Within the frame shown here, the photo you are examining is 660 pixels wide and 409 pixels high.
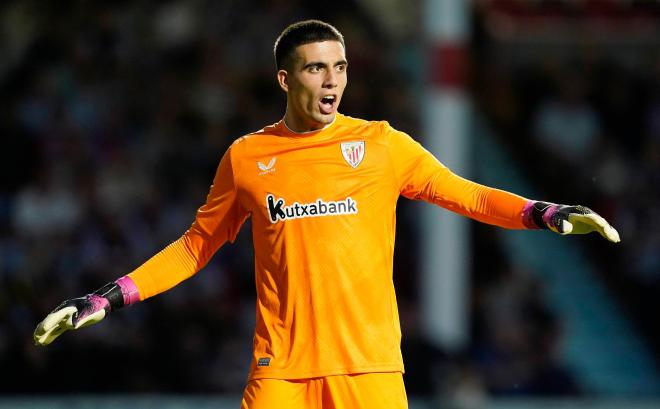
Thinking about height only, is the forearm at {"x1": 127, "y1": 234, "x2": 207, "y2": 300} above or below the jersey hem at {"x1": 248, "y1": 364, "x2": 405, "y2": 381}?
above

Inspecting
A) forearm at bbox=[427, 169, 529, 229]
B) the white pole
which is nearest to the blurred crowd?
the white pole

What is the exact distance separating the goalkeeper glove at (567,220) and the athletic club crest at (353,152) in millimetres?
754

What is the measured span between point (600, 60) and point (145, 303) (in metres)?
7.08

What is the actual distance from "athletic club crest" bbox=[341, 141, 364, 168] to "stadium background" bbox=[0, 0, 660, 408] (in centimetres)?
612

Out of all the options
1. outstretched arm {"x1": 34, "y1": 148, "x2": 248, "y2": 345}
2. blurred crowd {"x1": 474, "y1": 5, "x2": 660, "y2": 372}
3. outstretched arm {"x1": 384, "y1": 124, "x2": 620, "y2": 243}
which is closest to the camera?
outstretched arm {"x1": 384, "y1": 124, "x2": 620, "y2": 243}

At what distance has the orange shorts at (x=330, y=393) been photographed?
5375 millimetres

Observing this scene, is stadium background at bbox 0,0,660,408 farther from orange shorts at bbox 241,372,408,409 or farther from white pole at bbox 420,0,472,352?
orange shorts at bbox 241,372,408,409

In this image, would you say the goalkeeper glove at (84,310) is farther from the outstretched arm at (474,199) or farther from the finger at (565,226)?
the finger at (565,226)

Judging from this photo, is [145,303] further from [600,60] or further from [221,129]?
[600,60]

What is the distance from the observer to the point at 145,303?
12.4 m

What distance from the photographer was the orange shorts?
17.6 feet

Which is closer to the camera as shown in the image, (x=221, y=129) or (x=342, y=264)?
(x=342, y=264)

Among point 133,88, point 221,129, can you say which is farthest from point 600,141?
point 133,88

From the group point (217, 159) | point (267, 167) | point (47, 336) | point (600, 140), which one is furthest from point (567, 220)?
point (600, 140)
